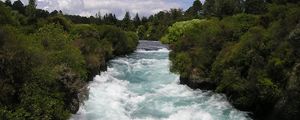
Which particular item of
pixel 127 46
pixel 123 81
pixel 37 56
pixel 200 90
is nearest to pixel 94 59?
Answer: pixel 123 81

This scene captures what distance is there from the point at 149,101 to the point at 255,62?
30.1 ft

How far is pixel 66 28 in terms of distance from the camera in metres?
63.5

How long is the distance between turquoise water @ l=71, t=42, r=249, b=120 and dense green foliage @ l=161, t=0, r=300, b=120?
138cm

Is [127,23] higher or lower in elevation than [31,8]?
lower

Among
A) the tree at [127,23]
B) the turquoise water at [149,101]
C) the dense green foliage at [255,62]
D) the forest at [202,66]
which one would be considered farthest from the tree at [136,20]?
the dense green foliage at [255,62]

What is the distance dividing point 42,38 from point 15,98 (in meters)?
11.1

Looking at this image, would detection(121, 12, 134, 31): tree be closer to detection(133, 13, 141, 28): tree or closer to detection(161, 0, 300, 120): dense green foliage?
detection(133, 13, 141, 28): tree

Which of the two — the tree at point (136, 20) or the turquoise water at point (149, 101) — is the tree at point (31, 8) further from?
the tree at point (136, 20)

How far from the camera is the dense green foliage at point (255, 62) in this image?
26375mm

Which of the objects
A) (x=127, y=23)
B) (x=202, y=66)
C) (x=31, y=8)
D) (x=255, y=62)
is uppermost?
(x=31, y=8)

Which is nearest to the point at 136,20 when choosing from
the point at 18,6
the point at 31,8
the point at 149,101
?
the point at 18,6

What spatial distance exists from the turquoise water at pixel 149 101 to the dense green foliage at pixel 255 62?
138 centimetres

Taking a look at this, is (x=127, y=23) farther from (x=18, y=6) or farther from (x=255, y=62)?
(x=255, y=62)

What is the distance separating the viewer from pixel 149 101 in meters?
34.9
